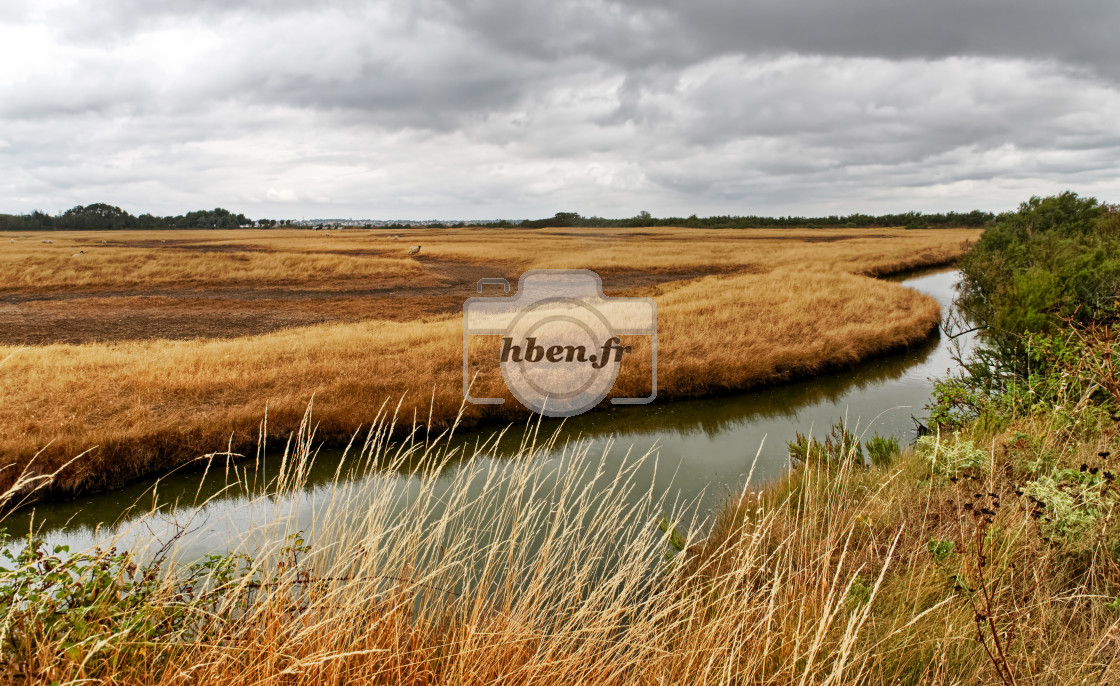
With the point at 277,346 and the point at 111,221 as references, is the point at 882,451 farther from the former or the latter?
the point at 111,221

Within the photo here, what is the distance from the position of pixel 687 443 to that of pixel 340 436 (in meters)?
6.28

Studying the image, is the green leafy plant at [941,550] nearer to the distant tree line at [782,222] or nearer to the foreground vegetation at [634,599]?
the foreground vegetation at [634,599]

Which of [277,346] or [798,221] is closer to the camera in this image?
[277,346]

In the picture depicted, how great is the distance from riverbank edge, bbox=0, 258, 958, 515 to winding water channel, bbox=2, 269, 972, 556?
0.53 ft

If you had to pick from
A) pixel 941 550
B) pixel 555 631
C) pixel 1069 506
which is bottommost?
pixel 555 631

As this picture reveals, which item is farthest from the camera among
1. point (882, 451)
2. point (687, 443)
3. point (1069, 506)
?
point (687, 443)

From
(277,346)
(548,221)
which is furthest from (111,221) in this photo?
(277,346)

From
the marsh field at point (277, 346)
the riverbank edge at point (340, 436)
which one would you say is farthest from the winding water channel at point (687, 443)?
the marsh field at point (277, 346)

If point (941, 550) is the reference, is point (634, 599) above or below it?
below

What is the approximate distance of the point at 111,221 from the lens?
10338 cm

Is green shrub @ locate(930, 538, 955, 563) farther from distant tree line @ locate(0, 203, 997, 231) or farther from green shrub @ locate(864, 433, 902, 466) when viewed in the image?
distant tree line @ locate(0, 203, 997, 231)

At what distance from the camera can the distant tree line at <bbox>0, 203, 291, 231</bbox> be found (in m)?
93.8

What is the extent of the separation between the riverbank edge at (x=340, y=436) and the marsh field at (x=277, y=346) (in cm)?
4

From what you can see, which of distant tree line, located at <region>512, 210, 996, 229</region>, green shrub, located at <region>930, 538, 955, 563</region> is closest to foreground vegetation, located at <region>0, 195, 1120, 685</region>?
green shrub, located at <region>930, 538, 955, 563</region>
